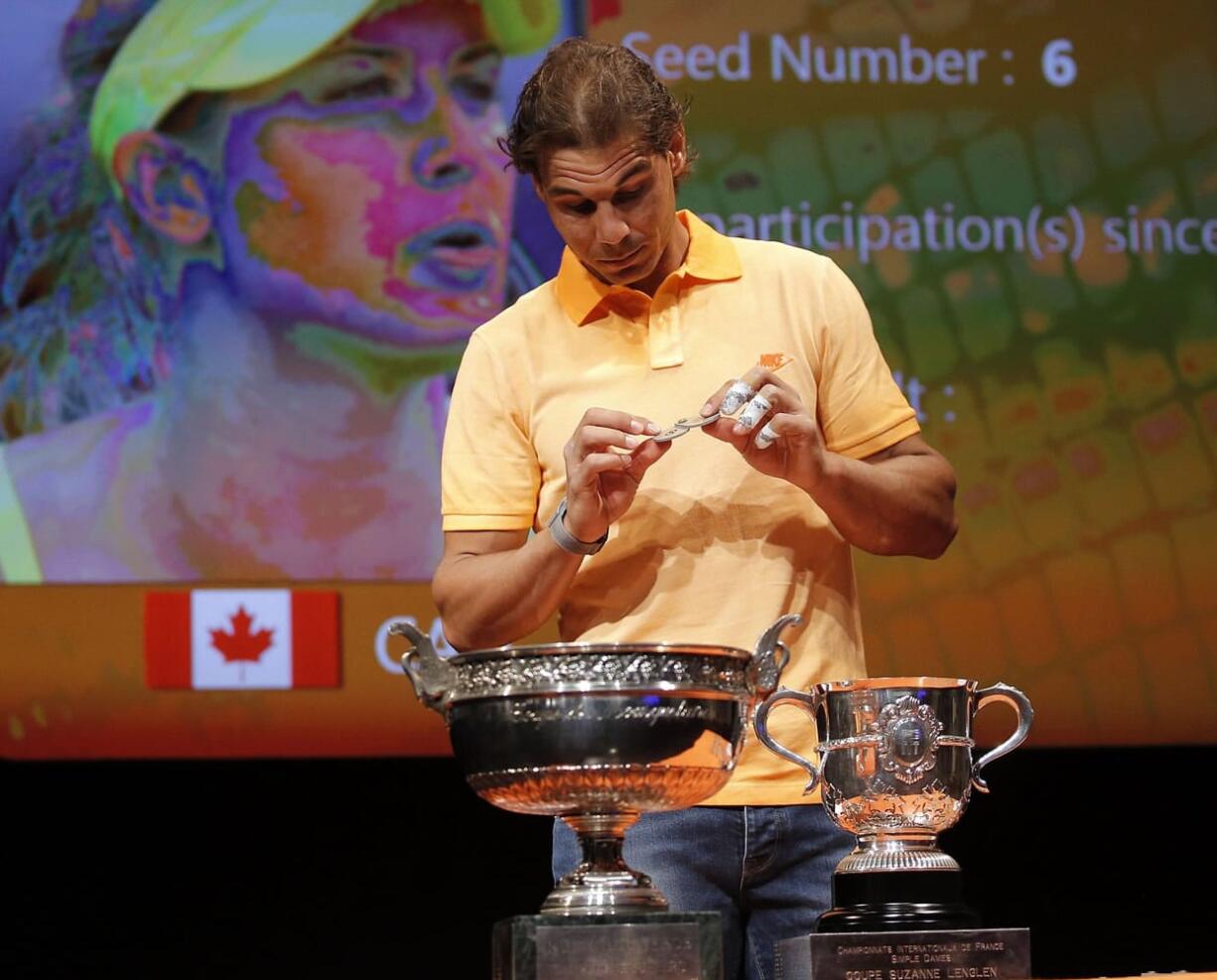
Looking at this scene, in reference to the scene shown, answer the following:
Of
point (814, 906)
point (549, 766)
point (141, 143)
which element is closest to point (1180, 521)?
point (814, 906)

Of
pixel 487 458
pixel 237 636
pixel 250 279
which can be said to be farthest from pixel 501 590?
pixel 250 279

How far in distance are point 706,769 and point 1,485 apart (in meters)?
2.27

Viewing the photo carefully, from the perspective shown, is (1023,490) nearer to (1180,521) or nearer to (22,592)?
(1180,521)

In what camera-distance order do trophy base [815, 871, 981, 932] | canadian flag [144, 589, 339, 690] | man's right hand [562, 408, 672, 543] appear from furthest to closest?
canadian flag [144, 589, 339, 690]
man's right hand [562, 408, 672, 543]
trophy base [815, 871, 981, 932]

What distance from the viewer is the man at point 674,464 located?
1.76m

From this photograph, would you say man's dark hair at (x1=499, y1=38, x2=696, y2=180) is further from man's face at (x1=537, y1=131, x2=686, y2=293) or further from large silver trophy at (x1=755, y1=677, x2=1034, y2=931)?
large silver trophy at (x1=755, y1=677, x2=1034, y2=931)

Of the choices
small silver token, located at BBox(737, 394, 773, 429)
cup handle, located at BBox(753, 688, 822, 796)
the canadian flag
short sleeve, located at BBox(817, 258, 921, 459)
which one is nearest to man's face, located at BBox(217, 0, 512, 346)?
the canadian flag

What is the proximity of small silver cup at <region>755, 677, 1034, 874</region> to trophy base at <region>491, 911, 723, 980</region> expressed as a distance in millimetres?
237

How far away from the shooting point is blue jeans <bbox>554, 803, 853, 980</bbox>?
1.75 meters

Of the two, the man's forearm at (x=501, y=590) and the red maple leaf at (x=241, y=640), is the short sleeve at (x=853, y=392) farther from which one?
the red maple leaf at (x=241, y=640)

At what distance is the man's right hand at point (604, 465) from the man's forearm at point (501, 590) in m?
0.05

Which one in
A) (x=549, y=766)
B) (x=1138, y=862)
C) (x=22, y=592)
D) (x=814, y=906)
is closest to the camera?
(x=549, y=766)

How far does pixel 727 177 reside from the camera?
3424 millimetres

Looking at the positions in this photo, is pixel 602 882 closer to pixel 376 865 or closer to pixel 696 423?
pixel 696 423
